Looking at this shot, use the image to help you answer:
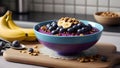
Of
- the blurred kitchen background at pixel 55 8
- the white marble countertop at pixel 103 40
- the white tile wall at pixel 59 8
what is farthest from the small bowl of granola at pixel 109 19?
the white tile wall at pixel 59 8

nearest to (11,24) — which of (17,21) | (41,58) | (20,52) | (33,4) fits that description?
(20,52)

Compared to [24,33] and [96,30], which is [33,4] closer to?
[24,33]

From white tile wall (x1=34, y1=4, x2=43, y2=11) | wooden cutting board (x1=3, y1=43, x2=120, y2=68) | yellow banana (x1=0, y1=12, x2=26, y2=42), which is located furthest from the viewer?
white tile wall (x1=34, y1=4, x2=43, y2=11)

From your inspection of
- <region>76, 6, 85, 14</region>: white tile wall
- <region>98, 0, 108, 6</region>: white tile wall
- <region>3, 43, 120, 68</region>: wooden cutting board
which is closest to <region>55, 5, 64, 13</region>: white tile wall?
<region>76, 6, 85, 14</region>: white tile wall

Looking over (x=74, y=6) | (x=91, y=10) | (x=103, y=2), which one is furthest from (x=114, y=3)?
(x=74, y=6)

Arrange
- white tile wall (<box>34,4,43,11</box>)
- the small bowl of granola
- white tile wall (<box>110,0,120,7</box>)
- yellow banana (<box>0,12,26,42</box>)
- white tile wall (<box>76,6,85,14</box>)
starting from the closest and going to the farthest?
yellow banana (<box>0,12,26,42</box>), the small bowl of granola, white tile wall (<box>110,0,120,7</box>), white tile wall (<box>76,6,85,14</box>), white tile wall (<box>34,4,43,11</box>)

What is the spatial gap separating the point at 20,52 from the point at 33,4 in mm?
1412

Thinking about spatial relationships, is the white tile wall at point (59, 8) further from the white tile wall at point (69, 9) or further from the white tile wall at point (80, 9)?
the white tile wall at point (80, 9)

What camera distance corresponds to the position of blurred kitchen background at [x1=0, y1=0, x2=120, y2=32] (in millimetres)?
2461

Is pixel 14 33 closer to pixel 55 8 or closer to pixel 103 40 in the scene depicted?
pixel 103 40

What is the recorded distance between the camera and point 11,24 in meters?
1.60

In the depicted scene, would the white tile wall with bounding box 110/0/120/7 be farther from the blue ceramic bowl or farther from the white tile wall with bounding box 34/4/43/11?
the blue ceramic bowl

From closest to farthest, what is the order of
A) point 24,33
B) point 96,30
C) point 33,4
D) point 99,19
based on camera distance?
point 96,30 → point 24,33 → point 99,19 → point 33,4

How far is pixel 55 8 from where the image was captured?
104 inches
